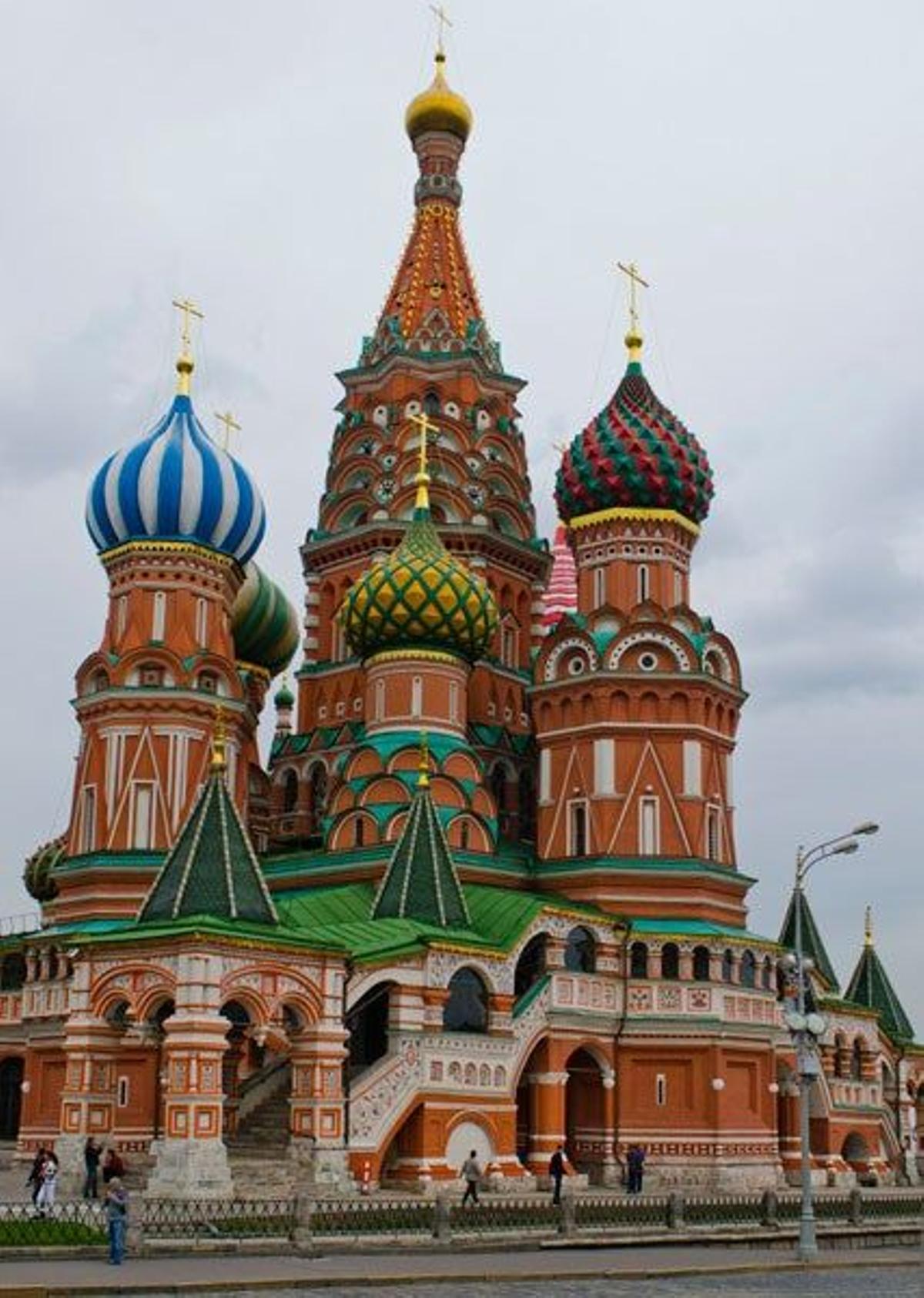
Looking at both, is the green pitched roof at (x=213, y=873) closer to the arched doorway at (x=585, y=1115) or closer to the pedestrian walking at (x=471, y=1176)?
the pedestrian walking at (x=471, y=1176)

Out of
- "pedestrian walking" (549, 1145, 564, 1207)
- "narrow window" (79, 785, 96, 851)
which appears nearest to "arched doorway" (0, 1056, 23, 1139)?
"narrow window" (79, 785, 96, 851)

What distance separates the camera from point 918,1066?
46.4 meters

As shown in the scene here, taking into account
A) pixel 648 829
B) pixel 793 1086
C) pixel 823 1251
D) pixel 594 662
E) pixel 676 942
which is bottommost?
pixel 823 1251

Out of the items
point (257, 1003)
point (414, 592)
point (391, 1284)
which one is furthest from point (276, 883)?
point (391, 1284)

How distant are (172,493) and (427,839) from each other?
32.8 feet

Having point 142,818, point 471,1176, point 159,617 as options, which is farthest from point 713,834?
point 159,617

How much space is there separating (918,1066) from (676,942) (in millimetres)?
15231

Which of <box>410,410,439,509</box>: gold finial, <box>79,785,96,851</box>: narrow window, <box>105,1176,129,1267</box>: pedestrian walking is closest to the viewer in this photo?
<box>105,1176,129,1267</box>: pedestrian walking

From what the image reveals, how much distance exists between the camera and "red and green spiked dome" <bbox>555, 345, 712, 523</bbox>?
1499 inches

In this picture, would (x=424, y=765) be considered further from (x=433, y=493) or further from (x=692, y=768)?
(x=433, y=493)

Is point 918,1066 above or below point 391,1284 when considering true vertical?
above

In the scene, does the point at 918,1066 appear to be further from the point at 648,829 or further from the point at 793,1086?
the point at 648,829

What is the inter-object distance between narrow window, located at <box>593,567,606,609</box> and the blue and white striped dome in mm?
7750

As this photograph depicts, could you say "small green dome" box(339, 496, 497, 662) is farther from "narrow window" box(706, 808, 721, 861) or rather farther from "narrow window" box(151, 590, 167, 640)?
"narrow window" box(706, 808, 721, 861)
